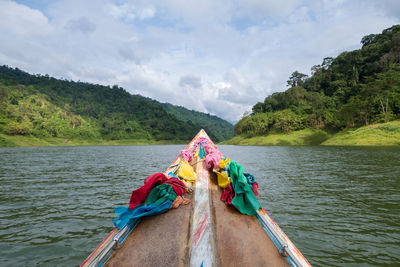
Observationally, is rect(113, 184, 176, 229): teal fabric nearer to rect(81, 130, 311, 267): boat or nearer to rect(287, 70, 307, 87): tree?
rect(81, 130, 311, 267): boat

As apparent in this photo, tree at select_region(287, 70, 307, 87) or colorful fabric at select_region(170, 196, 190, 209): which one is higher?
tree at select_region(287, 70, 307, 87)

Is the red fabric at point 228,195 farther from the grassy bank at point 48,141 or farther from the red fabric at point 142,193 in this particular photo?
the grassy bank at point 48,141

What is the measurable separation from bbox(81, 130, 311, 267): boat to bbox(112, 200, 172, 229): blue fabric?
88 mm

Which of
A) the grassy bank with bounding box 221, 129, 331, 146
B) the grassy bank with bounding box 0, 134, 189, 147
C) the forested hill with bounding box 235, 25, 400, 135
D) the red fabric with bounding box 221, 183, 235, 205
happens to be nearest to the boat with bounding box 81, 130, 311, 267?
the red fabric with bounding box 221, 183, 235, 205

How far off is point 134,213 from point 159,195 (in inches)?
24.0

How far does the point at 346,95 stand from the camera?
73250 millimetres

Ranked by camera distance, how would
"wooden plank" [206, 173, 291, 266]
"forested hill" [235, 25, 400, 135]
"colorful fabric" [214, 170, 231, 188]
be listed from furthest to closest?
"forested hill" [235, 25, 400, 135] < "colorful fabric" [214, 170, 231, 188] < "wooden plank" [206, 173, 291, 266]

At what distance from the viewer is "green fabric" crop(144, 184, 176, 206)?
147 inches

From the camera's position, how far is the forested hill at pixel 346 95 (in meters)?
47.9

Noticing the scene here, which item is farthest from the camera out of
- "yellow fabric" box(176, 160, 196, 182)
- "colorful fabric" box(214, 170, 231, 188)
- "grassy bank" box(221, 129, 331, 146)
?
"grassy bank" box(221, 129, 331, 146)

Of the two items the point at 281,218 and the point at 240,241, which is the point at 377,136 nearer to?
the point at 281,218

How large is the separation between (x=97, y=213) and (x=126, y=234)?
14.3ft

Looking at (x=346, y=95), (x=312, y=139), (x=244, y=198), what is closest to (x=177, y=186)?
(x=244, y=198)

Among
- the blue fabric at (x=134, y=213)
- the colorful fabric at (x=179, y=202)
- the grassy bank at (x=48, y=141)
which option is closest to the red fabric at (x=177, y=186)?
the colorful fabric at (x=179, y=202)
